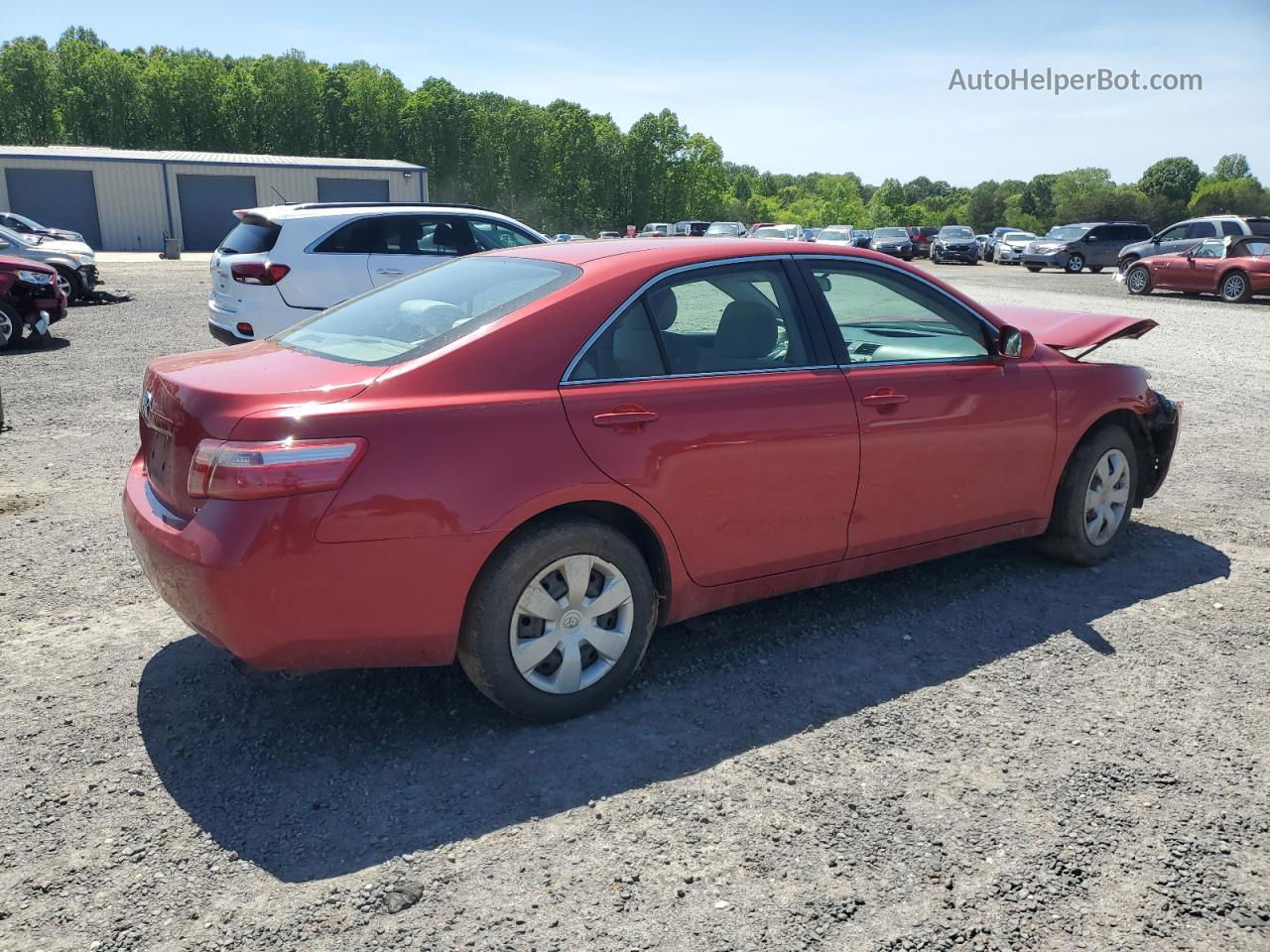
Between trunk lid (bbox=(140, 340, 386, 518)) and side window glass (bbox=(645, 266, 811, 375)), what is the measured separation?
112cm

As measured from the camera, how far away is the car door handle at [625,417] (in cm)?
343

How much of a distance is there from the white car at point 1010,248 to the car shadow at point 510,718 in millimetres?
39977

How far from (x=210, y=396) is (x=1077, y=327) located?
4.44 m

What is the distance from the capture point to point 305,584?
3.00 meters

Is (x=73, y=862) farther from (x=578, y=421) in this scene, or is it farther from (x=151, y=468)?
(x=578, y=421)

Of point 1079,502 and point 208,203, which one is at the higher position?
point 208,203

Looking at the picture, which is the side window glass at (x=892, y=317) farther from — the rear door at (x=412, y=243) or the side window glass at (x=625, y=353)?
the rear door at (x=412, y=243)

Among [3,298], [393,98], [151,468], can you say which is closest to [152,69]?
[393,98]

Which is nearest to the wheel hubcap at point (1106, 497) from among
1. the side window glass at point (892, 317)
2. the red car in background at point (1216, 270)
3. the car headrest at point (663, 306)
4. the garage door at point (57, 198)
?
the side window glass at point (892, 317)

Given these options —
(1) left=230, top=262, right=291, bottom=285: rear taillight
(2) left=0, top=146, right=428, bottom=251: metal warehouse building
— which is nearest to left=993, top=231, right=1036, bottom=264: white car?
(2) left=0, top=146, right=428, bottom=251: metal warehouse building

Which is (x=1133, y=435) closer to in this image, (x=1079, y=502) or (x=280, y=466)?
(x=1079, y=502)

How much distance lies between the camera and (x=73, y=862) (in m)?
2.73

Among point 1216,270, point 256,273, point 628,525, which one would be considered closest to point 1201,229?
point 1216,270

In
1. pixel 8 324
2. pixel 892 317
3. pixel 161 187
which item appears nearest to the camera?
pixel 892 317
